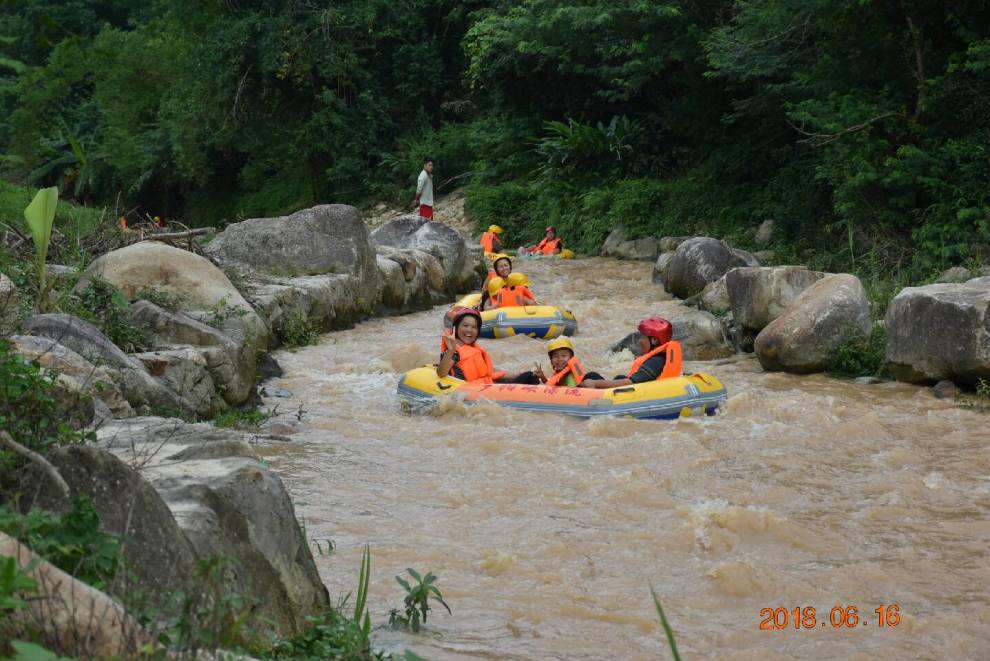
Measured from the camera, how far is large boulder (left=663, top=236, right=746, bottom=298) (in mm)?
15406

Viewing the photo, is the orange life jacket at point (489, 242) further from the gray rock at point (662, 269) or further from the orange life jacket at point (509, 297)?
the orange life jacket at point (509, 297)

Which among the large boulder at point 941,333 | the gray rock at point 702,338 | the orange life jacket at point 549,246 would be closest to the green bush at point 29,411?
the large boulder at point 941,333

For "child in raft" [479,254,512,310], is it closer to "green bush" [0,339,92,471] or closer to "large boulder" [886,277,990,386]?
"large boulder" [886,277,990,386]

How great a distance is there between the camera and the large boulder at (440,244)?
56.4 feet

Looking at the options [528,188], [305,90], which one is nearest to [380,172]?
[305,90]

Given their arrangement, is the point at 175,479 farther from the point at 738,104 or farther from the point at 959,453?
the point at 738,104

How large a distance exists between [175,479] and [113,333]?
489 cm

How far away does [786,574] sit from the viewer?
5496 millimetres

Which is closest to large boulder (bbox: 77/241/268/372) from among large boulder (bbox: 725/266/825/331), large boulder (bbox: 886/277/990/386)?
large boulder (bbox: 725/266/825/331)

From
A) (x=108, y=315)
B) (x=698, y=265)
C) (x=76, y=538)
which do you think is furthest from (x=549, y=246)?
(x=76, y=538)

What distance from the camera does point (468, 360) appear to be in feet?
33.0

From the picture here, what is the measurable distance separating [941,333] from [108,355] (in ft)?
22.4

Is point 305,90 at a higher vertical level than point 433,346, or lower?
higher

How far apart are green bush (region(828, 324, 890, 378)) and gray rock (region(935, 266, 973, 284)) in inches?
80.2
